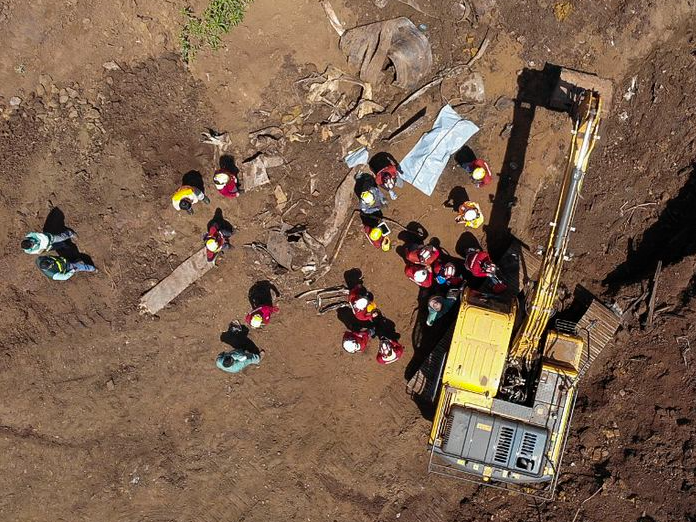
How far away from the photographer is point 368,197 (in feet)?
42.0

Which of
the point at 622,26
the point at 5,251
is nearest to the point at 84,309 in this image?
the point at 5,251

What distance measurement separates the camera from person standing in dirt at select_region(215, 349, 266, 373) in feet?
42.2

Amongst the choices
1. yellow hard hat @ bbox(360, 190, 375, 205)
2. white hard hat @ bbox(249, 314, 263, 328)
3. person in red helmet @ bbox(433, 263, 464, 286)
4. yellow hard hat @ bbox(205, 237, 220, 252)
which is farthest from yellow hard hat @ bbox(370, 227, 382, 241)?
yellow hard hat @ bbox(205, 237, 220, 252)

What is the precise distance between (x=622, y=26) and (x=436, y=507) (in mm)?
13765

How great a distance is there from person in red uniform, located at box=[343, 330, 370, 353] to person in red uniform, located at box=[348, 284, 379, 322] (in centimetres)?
42

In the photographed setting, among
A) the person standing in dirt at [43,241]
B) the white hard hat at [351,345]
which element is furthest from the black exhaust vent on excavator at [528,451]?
the person standing in dirt at [43,241]

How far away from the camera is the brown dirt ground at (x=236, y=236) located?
13.3 metres

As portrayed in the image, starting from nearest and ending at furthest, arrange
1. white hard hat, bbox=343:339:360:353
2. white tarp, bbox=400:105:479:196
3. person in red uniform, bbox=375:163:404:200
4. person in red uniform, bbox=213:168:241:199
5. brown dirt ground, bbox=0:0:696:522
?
white hard hat, bbox=343:339:360:353 < person in red uniform, bbox=213:168:241:199 < person in red uniform, bbox=375:163:404:200 < brown dirt ground, bbox=0:0:696:522 < white tarp, bbox=400:105:479:196

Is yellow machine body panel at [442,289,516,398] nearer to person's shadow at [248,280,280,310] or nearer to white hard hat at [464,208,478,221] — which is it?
white hard hat at [464,208,478,221]

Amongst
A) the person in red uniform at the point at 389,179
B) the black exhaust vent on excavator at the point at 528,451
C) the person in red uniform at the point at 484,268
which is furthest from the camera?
the person in red uniform at the point at 389,179

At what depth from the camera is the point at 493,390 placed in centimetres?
1077

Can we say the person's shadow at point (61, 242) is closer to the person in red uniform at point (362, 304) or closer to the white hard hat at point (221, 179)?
the white hard hat at point (221, 179)

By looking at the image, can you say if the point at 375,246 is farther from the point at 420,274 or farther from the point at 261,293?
the point at 261,293

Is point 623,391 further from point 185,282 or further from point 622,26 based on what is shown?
point 185,282
